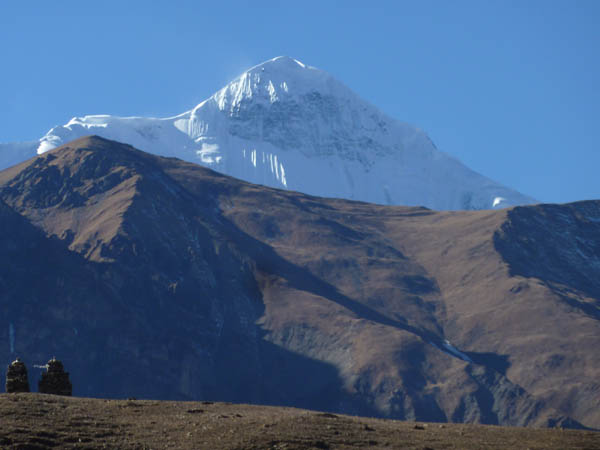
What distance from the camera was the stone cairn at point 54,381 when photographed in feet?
243

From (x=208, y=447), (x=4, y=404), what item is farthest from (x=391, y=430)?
(x=4, y=404)

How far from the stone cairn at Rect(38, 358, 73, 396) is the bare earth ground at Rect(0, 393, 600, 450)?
1000 cm

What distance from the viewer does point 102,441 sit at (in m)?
52.2

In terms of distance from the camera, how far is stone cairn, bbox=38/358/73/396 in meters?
74.2

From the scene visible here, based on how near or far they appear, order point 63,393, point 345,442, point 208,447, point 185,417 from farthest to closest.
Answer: point 63,393 < point 185,417 < point 345,442 < point 208,447

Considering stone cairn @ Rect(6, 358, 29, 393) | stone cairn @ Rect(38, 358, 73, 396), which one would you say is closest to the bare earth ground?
stone cairn @ Rect(6, 358, 29, 393)

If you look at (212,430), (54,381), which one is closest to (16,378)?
(54,381)

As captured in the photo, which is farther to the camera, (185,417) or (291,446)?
(185,417)

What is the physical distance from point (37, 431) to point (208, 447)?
8750 mm

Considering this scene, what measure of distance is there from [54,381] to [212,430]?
72.7 ft

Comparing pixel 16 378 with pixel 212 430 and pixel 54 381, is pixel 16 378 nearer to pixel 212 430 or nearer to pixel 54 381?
pixel 54 381

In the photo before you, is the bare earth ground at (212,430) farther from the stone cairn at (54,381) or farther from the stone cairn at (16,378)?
the stone cairn at (54,381)

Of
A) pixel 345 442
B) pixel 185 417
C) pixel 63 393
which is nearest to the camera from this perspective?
pixel 345 442

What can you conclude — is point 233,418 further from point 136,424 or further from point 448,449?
point 448,449
